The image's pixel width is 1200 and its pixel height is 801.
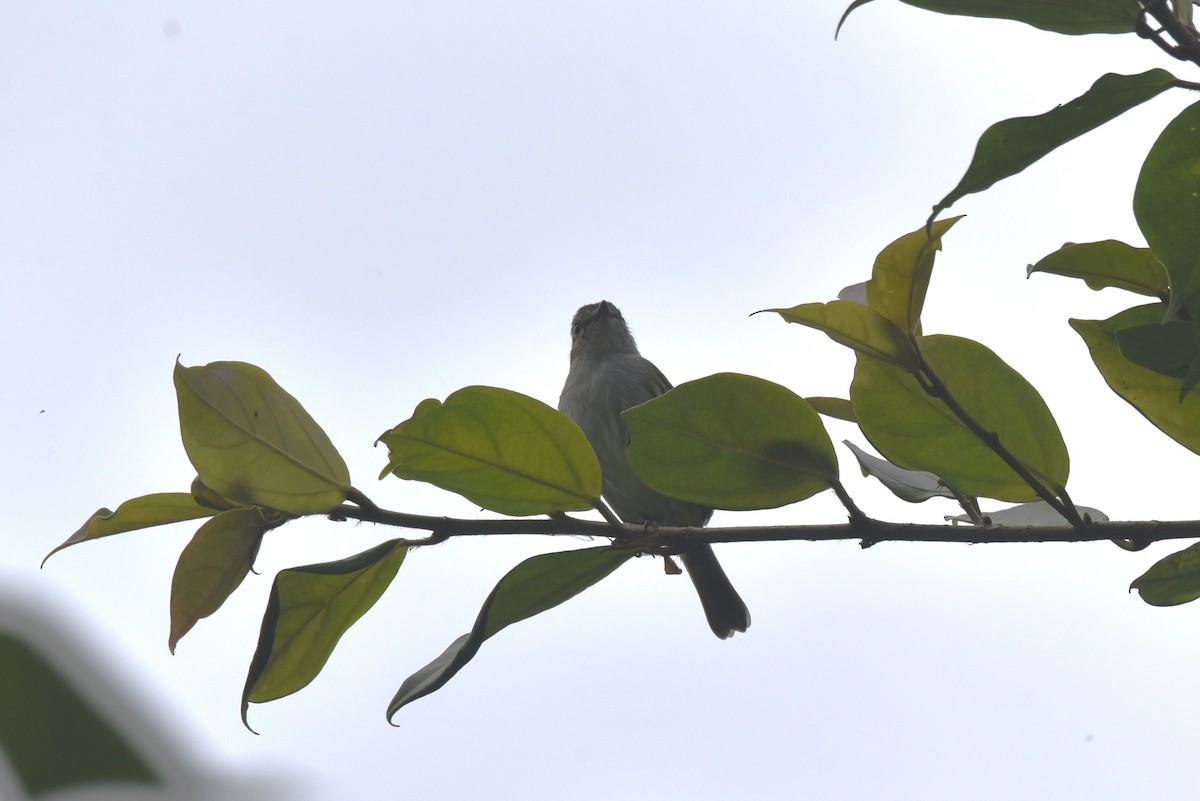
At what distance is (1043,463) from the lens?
1.96m

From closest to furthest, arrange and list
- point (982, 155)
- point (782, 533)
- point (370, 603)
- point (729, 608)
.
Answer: point (982, 155)
point (782, 533)
point (370, 603)
point (729, 608)

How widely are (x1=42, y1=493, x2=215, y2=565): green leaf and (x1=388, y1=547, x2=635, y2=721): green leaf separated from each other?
1.66 feet

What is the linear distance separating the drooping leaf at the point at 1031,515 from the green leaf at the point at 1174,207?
60 cm

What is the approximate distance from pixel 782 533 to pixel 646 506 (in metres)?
3.86

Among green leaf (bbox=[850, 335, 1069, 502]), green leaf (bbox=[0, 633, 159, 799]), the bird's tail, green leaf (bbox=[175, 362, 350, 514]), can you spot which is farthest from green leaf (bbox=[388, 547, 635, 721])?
the bird's tail

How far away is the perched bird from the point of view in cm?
557

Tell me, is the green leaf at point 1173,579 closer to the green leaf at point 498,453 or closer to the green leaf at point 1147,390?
the green leaf at point 1147,390

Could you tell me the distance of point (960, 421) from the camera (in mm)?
1953

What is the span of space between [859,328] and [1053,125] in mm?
427

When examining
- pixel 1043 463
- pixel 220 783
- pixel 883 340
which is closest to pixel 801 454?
pixel 883 340

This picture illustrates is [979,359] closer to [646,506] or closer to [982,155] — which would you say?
[982,155]

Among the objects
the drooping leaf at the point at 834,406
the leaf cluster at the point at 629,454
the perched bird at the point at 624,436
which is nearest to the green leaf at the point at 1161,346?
the leaf cluster at the point at 629,454

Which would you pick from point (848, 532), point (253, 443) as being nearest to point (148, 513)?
point (253, 443)

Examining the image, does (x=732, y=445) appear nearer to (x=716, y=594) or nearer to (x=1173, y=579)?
(x=1173, y=579)
